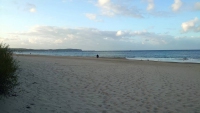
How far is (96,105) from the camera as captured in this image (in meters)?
6.49

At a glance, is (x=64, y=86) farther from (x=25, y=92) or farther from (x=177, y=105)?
(x=177, y=105)

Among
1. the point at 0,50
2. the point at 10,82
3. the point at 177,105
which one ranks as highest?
the point at 0,50

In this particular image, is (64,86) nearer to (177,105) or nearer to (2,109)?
(2,109)

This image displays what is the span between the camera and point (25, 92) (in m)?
7.22

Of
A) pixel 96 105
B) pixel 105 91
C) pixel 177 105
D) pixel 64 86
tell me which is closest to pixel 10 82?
pixel 96 105

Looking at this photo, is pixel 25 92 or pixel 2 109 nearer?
pixel 2 109

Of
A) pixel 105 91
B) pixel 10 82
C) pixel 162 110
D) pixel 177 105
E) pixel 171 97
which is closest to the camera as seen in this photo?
pixel 10 82

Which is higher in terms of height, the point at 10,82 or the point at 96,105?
the point at 10,82

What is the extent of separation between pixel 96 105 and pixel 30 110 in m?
2.07

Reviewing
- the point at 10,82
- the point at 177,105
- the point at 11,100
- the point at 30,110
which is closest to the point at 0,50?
the point at 10,82

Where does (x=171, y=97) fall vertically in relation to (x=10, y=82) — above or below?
below

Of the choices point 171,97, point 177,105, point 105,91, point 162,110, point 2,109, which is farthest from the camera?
point 105,91

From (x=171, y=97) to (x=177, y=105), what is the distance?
108 cm

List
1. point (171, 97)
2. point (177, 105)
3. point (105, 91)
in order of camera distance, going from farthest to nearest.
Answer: point (105, 91)
point (171, 97)
point (177, 105)
